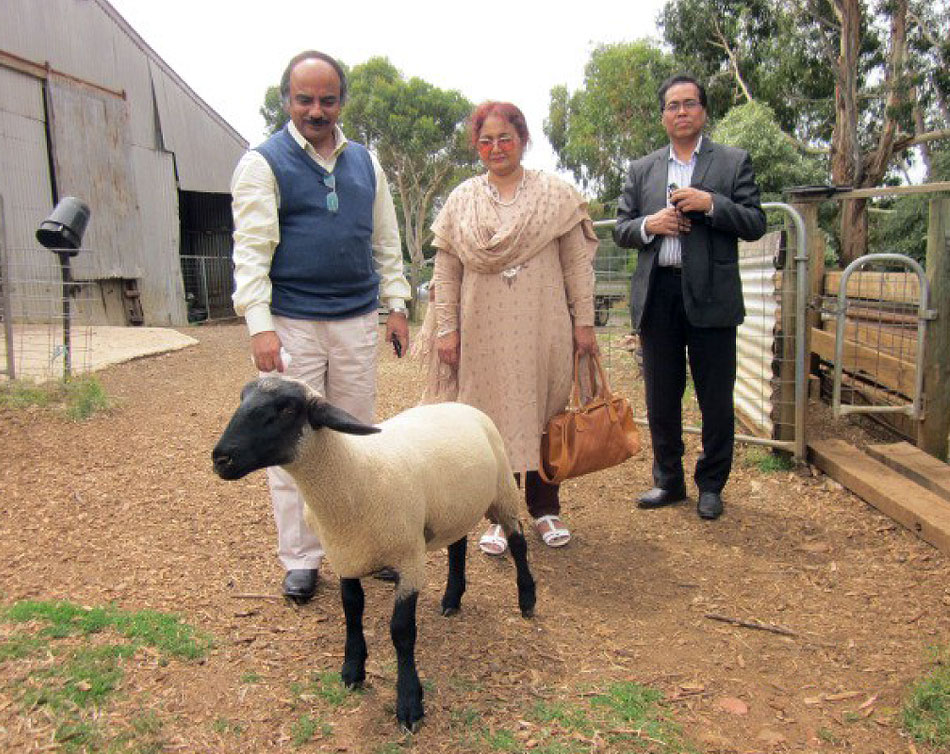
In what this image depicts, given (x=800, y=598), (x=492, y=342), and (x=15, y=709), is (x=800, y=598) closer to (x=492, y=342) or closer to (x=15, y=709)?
(x=492, y=342)

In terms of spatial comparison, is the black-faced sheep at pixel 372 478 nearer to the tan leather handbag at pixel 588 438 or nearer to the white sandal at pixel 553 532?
the tan leather handbag at pixel 588 438

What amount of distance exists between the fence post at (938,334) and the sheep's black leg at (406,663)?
433cm

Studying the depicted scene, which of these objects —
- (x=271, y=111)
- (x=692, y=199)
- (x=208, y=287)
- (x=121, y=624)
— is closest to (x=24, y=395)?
(x=121, y=624)

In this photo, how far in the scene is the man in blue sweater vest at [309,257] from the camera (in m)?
3.22

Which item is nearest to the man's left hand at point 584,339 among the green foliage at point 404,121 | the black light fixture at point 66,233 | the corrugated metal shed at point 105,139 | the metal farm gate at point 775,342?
the metal farm gate at point 775,342

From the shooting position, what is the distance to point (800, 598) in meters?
3.61

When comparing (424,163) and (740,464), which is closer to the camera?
(740,464)

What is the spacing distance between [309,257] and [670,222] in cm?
205

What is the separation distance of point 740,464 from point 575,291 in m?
2.45

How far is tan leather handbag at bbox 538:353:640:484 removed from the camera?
389cm

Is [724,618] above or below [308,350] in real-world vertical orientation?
below

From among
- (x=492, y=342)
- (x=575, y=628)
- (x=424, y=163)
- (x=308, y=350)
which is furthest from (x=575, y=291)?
(x=424, y=163)

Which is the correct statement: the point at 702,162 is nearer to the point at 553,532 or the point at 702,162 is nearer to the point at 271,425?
the point at 553,532

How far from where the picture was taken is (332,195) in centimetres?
337
